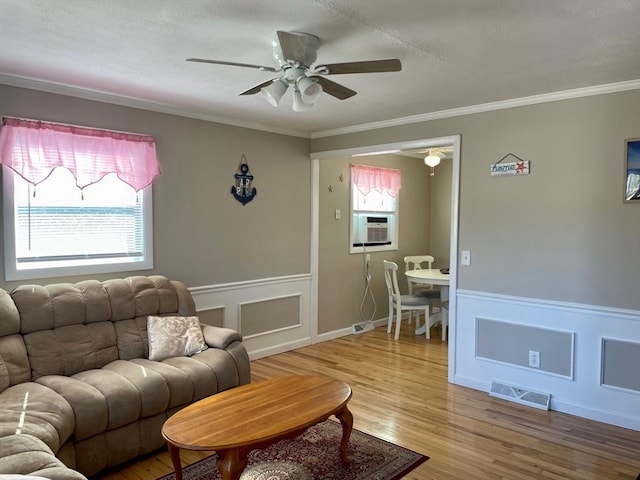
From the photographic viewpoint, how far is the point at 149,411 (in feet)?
9.00

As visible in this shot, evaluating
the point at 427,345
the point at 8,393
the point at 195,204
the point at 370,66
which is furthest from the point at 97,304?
the point at 427,345

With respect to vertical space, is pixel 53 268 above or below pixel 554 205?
below

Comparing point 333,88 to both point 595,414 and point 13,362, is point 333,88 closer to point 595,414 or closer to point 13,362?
point 13,362

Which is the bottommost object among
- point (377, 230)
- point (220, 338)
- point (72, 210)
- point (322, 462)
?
point (322, 462)

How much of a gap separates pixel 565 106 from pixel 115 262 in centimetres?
372

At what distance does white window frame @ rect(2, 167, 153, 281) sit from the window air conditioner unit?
121 inches

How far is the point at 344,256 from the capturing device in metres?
5.82

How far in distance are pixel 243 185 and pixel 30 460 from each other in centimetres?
314

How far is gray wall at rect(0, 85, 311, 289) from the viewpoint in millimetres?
3607

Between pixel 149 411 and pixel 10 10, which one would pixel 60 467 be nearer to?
pixel 149 411

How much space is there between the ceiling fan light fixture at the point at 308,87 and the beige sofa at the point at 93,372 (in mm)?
1885

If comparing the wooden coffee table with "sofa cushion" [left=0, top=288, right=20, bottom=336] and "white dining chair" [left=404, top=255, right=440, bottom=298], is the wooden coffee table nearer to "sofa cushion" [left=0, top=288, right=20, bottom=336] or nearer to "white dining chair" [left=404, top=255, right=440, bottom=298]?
"sofa cushion" [left=0, top=288, right=20, bottom=336]

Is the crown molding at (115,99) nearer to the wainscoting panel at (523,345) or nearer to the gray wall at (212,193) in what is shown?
the gray wall at (212,193)

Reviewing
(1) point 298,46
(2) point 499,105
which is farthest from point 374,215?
(1) point 298,46
